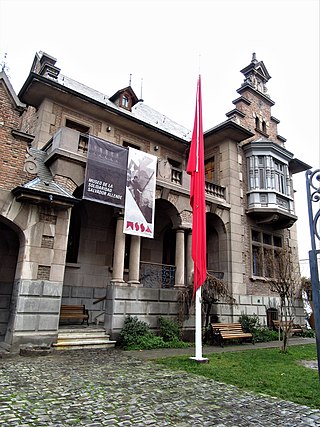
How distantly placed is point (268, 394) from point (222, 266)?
426 inches

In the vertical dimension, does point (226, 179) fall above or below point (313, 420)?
above

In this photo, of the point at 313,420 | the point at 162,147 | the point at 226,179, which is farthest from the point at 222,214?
the point at 313,420

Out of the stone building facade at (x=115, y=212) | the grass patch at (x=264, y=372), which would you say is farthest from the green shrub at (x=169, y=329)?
the grass patch at (x=264, y=372)

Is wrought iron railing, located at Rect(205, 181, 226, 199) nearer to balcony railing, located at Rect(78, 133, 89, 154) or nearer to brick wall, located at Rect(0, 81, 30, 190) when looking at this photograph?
balcony railing, located at Rect(78, 133, 89, 154)

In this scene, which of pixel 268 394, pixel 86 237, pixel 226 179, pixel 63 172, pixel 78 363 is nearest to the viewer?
pixel 268 394

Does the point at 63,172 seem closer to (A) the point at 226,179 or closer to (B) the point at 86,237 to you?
(B) the point at 86,237

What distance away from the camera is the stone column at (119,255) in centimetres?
1229

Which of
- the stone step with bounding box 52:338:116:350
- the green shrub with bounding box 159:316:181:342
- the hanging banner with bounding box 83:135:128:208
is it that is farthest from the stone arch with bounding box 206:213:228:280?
the stone step with bounding box 52:338:116:350

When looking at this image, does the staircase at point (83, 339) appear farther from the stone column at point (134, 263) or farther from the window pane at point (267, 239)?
the window pane at point (267, 239)

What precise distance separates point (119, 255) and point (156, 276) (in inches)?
94.7

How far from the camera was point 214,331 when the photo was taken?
1283cm

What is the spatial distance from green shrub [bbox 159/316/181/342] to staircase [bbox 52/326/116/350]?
218 cm

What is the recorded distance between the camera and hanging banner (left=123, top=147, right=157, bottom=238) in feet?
41.7

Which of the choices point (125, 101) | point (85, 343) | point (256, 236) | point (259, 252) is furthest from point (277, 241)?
point (85, 343)
